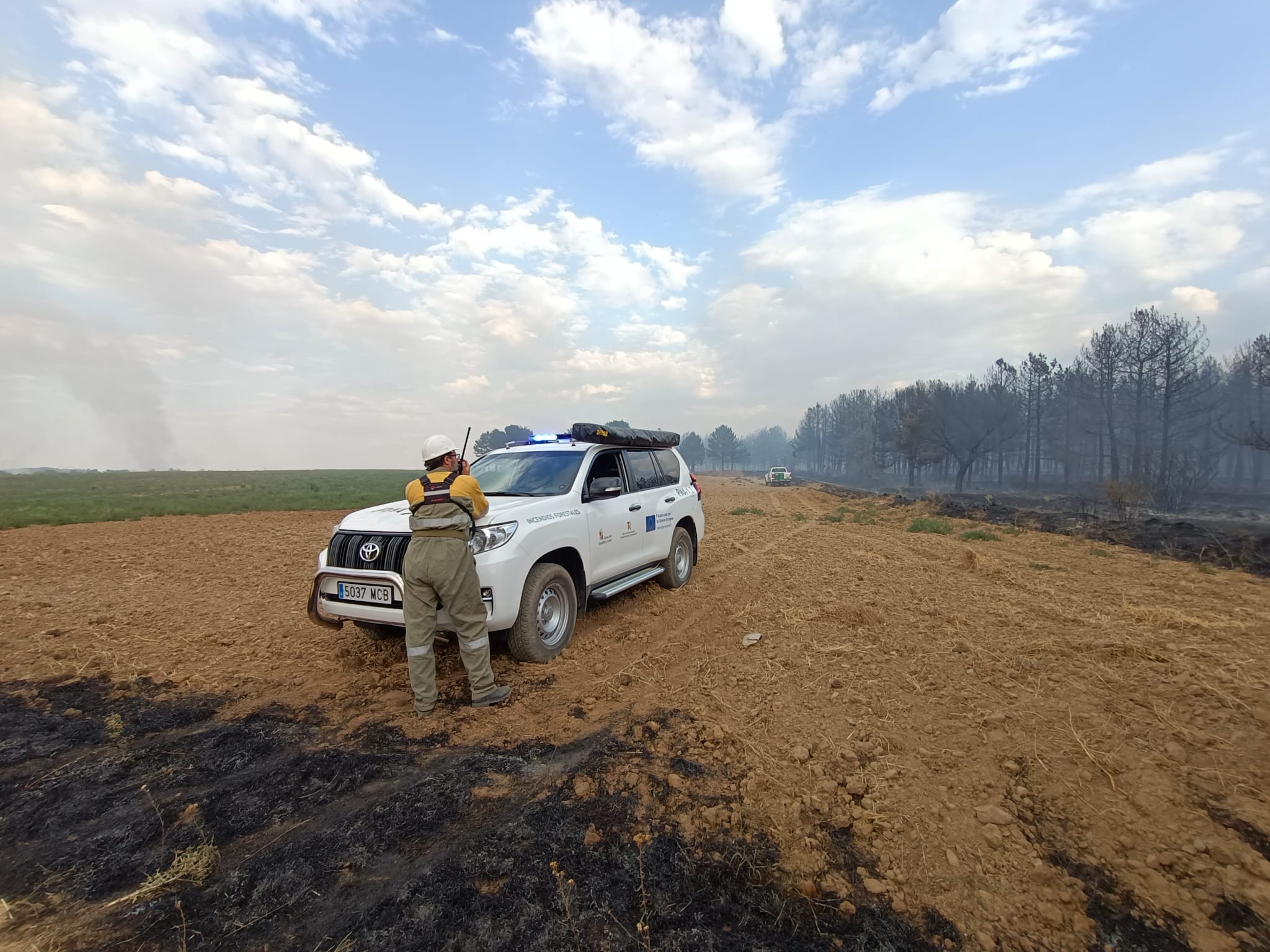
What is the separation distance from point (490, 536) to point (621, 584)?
1.85m

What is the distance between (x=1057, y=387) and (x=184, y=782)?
52.2 m

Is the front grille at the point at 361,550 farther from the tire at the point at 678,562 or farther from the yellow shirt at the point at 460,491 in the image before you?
the tire at the point at 678,562

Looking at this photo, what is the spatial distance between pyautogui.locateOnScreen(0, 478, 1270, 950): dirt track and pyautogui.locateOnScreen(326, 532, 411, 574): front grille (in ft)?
3.12

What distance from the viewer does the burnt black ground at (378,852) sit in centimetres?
200

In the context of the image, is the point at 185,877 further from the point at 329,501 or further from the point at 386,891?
the point at 329,501

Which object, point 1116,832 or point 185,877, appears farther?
point 1116,832

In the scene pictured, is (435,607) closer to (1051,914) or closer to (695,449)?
(1051,914)

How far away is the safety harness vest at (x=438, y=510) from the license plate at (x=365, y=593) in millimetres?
696

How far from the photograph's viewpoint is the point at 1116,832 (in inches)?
95.7

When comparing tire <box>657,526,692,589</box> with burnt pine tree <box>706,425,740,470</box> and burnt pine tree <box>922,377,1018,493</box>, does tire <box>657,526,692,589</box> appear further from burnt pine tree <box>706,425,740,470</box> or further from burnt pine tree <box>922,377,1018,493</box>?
burnt pine tree <box>706,425,740,470</box>

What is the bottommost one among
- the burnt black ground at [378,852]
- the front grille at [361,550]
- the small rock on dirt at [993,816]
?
the small rock on dirt at [993,816]

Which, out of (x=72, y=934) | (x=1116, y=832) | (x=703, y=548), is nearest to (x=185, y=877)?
(x=72, y=934)

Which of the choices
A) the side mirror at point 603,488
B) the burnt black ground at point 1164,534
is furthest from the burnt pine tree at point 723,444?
the side mirror at point 603,488

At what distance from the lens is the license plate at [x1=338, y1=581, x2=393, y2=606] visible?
414 centimetres
